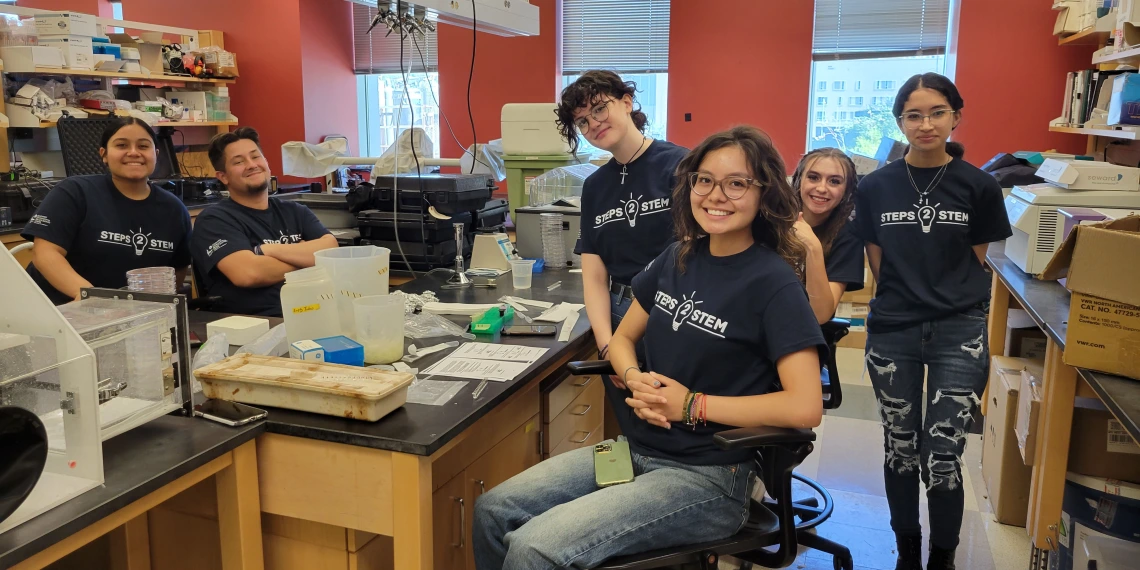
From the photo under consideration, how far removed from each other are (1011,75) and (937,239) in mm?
3548

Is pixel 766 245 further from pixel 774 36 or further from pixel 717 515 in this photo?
pixel 774 36

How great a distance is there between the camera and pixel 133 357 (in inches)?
56.3

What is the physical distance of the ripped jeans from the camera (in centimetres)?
200

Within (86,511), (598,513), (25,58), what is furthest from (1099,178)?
(25,58)

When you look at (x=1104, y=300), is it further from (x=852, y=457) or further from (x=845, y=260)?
(x=852, y=457)

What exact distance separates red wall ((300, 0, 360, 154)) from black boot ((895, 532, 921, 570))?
5.44m

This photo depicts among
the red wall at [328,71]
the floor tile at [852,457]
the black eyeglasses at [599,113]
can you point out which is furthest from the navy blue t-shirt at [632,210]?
the red wall at [328,71]

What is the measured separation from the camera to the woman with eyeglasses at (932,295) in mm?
2000

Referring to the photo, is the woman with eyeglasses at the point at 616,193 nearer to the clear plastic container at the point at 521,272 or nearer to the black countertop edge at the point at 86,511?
the clear plastic container at the point at 521,272

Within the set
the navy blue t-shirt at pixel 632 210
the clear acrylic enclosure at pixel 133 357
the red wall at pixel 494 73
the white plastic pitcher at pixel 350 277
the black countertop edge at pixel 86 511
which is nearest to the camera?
the black countertop edge at pixel 86 511

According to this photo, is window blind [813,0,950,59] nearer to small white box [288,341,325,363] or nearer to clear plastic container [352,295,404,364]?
clear plastic container [352,295,404,364]

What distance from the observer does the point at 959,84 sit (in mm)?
4957

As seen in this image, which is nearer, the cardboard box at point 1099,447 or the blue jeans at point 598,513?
A: the blue jeans at point 598,513

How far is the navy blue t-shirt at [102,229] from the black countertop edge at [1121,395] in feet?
8.83
